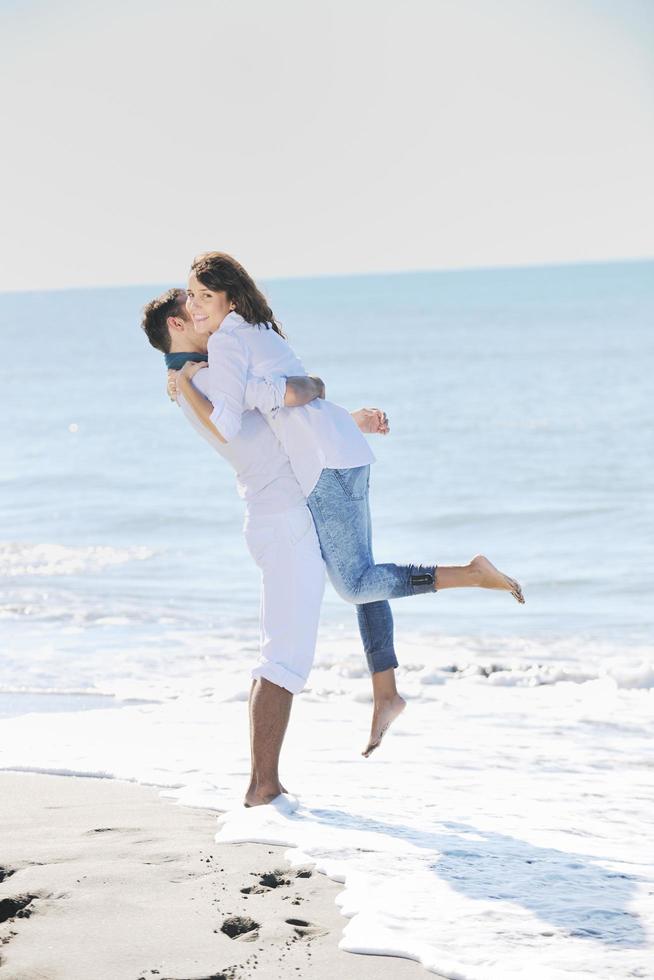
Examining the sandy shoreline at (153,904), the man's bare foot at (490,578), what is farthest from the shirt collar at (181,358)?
the sandy shoreline at (153,904)

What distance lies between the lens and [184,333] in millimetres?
4289

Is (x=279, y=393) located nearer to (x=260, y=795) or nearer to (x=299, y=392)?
(x=299, y=392)

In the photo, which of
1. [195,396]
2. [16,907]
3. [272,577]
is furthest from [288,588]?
[16,907]

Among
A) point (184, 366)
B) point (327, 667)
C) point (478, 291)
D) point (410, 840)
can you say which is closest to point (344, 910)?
point (410, 840)

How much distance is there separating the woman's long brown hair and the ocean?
158cm

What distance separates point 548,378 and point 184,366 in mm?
32451

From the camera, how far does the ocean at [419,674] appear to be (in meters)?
3.51

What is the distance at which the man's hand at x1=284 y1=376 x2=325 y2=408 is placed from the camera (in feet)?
13.5

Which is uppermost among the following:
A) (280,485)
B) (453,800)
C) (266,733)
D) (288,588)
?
(280,485)

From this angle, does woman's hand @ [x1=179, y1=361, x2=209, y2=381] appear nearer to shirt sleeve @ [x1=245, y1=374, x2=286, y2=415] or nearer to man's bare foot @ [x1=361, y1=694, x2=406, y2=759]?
shirt sleeve @ [x1=245, y1=374, x2=286, y2=415]

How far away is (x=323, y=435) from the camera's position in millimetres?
4188

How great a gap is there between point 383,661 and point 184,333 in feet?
4.16

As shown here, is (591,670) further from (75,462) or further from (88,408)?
(88,408)

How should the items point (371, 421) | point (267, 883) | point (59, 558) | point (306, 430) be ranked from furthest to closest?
1. point (59, 558)
2. point (371, 421)
3. point (306, 430)
4. point (267, 883)
